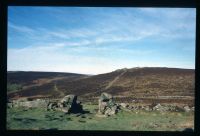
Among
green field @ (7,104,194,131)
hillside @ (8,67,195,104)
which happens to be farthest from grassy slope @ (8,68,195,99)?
green field @ (7,104,194,131)

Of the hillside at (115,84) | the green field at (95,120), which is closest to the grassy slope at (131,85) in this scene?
the hillside at (115,84)

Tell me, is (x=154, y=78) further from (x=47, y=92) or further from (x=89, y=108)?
(x=47, y=92)

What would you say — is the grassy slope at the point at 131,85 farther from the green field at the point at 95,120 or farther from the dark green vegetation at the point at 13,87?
the green field at the point at 95,120

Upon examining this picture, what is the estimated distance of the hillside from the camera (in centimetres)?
344

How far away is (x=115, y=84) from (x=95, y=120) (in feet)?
1.82

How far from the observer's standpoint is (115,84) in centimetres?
360

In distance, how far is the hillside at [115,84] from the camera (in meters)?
3.44

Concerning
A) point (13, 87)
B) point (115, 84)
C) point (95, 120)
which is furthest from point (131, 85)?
point (13, 87)

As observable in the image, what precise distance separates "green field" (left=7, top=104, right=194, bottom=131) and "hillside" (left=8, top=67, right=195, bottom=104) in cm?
22

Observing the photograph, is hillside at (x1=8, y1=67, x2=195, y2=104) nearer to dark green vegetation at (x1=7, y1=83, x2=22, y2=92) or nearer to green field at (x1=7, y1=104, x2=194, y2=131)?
dark green vegetation at (x1=7, y1=83, x2=22, y2=92)

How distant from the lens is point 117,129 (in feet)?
10.7

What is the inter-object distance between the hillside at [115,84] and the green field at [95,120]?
223 mm

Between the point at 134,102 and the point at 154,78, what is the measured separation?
1.36 ft
